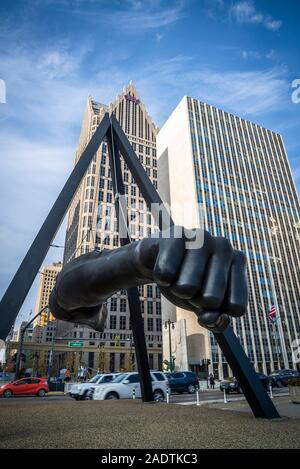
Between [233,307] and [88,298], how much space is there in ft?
4.06

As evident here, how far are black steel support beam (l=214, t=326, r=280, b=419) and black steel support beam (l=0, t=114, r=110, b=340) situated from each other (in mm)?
3651

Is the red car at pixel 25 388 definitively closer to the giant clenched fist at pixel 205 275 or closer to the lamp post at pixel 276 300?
the giant clenched fist at pixel 205 275

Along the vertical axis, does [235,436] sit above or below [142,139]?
below

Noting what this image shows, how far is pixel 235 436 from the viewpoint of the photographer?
437 cm

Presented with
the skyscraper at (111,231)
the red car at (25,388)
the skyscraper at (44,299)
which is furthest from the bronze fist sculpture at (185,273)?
the skyscraper at (44,299)

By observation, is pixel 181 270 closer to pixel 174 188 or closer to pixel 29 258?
pixel 29 258

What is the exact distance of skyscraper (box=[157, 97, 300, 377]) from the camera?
61469mm

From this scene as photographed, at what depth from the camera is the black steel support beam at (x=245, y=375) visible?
19.2 ft

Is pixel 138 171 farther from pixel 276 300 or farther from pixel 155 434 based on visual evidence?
pixel 276 300

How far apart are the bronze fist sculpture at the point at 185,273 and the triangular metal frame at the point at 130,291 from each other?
245cm

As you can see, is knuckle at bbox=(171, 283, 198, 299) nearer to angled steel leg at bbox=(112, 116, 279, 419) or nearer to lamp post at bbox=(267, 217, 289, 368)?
angled steel leg at bbox=(112, 116, 279, 419)
